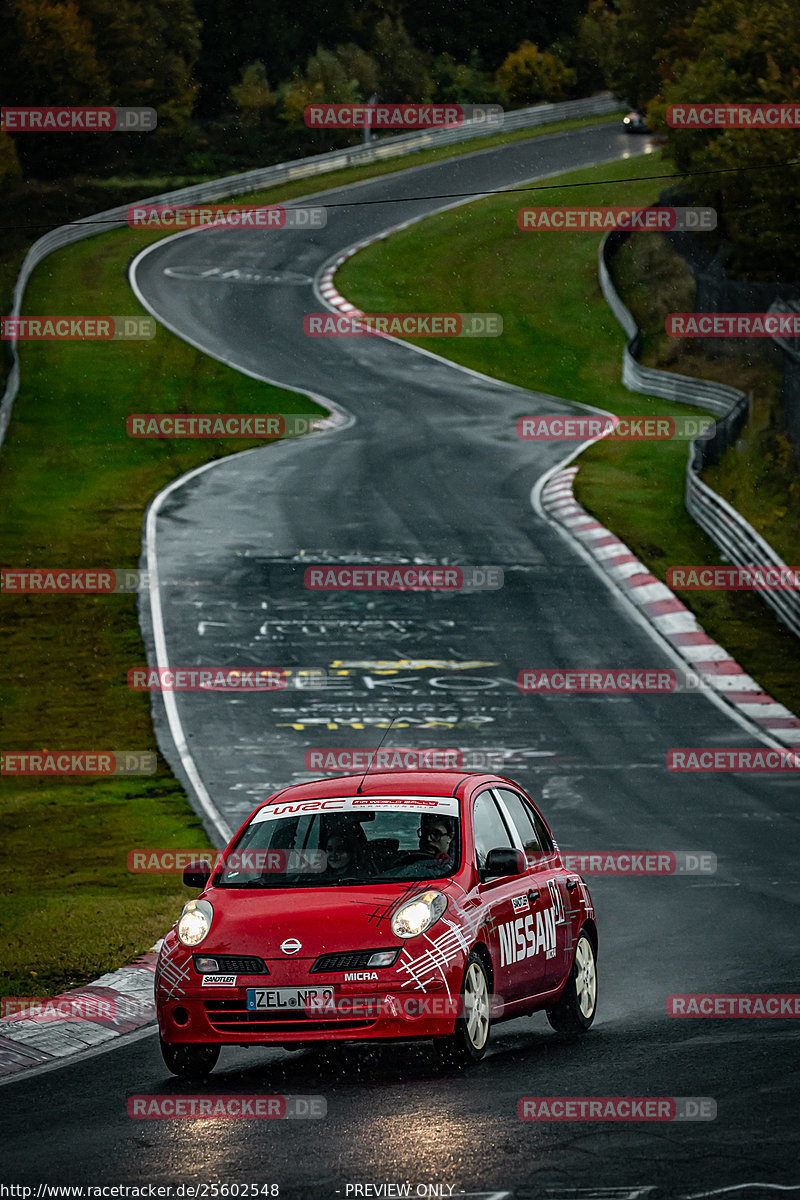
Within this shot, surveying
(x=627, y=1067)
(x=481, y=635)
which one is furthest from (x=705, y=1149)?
(x=481, y=635)

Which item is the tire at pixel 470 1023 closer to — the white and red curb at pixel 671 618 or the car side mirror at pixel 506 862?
the car side mirror at pixel 506 862

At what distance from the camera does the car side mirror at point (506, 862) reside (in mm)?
9133

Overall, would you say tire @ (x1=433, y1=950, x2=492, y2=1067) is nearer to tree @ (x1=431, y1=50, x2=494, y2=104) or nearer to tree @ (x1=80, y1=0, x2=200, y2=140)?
tree @ (x1=80, y1=0, x2=200, y2=140)

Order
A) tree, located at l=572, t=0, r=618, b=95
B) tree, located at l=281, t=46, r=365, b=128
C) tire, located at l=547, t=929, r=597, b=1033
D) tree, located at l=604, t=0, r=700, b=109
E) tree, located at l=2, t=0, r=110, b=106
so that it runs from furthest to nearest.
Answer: tree, located at l=572, t=0, r=618, b=95, tree, located at l=281, t=46, r=365, b=128, tree, located at l=2, t=0, r=110, b=106, tree, located at l=604, t=0, r=700, b=109, tire, located at l=547, t=929, r=597, b=1033

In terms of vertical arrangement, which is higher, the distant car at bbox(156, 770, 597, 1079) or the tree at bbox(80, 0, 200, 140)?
the distant car at bbox(156, 770, 597, 1079)

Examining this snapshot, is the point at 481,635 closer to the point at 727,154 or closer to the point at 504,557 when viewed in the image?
the point at 504,557

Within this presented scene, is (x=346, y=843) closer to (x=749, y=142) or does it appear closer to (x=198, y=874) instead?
(x=198, y=874)

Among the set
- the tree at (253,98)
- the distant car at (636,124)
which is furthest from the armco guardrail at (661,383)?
the tree at (253,98)

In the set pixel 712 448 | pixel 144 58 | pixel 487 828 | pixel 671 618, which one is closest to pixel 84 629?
pixel 671 618

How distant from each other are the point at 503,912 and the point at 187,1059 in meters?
1.82

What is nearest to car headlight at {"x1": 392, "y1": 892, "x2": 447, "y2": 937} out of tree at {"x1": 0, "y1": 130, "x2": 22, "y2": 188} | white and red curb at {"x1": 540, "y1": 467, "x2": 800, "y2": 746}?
white and red curb at {"x1": 540, "y1": 467, "x2": 800, "y2": 746}

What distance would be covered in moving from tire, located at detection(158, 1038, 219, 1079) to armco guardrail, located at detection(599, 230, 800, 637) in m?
18.5

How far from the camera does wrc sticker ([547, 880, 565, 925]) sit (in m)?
10.0

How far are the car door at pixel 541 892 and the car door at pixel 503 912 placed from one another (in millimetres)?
82
